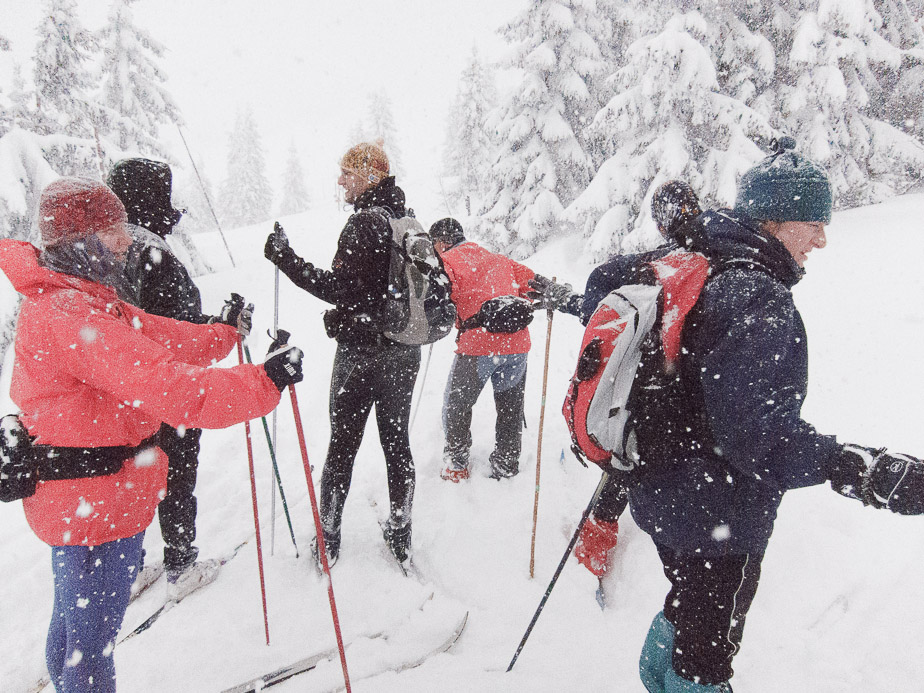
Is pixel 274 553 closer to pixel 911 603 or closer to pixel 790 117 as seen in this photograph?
pixel 911 603

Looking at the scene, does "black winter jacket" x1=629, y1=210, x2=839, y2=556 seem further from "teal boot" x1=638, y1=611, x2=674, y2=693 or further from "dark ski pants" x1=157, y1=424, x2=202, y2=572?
"dark ski pants" x1=157, y1=424, x2=202, y2=572

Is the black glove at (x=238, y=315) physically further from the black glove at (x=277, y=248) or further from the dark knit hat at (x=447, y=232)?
the dark knit hat at (x=447, y=232)

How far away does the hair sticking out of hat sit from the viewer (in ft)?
9.86

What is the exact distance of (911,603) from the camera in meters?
2.95

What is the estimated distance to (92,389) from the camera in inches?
72.4

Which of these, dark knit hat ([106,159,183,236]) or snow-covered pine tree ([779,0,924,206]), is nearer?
dark knit hat ([106,159,183,236])

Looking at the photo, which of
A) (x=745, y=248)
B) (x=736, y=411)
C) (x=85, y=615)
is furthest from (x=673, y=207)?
(x=85, y=615)

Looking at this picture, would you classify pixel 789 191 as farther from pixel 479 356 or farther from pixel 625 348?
pixel 479 356

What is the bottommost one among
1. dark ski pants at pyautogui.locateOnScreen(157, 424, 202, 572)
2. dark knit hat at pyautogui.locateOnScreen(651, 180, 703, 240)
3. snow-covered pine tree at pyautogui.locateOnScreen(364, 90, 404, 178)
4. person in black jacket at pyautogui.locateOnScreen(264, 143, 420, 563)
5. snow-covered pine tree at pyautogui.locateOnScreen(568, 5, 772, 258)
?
dark ski pants at pyautogui.locateOnScreen(157, 424, 202, 572)

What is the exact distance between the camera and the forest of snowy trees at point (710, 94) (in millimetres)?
9891

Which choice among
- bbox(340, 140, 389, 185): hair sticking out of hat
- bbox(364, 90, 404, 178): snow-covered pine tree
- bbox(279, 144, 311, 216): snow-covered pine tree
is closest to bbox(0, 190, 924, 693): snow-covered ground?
bbox(340, 140, 389, 185): hair sticking out of hat

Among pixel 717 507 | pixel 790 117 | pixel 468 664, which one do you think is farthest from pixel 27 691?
pixel 790 117

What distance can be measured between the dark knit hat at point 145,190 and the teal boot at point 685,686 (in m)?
3.84

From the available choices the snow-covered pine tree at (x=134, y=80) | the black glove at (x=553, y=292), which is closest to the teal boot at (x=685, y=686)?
the black glove at (x=553, y=292)
